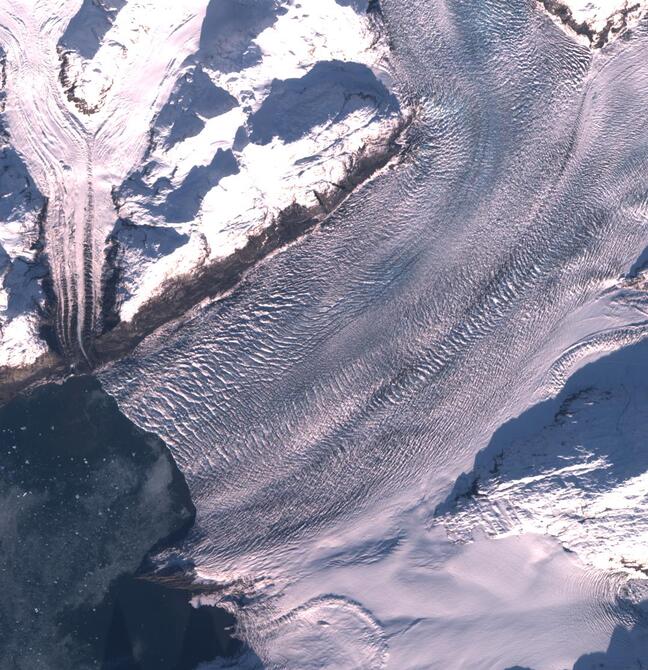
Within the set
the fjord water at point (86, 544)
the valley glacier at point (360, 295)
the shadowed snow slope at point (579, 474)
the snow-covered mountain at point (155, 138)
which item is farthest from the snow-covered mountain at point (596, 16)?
the fjord water at point (86, 544)

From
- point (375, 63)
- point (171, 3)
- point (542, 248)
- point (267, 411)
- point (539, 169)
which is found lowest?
point (267, 411)

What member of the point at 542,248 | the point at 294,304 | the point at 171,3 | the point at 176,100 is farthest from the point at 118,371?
the point at 542,248

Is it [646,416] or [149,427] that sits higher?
[149,427]

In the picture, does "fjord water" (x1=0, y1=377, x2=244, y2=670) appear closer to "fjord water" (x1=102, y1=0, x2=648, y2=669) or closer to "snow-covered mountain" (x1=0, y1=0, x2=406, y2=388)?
"fjord water" (x1=102, y1=0, x2=648, y2=669)

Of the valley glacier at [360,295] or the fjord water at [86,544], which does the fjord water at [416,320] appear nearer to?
the valley glacier at [360,295]

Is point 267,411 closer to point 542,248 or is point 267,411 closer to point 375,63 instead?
point 542,248
